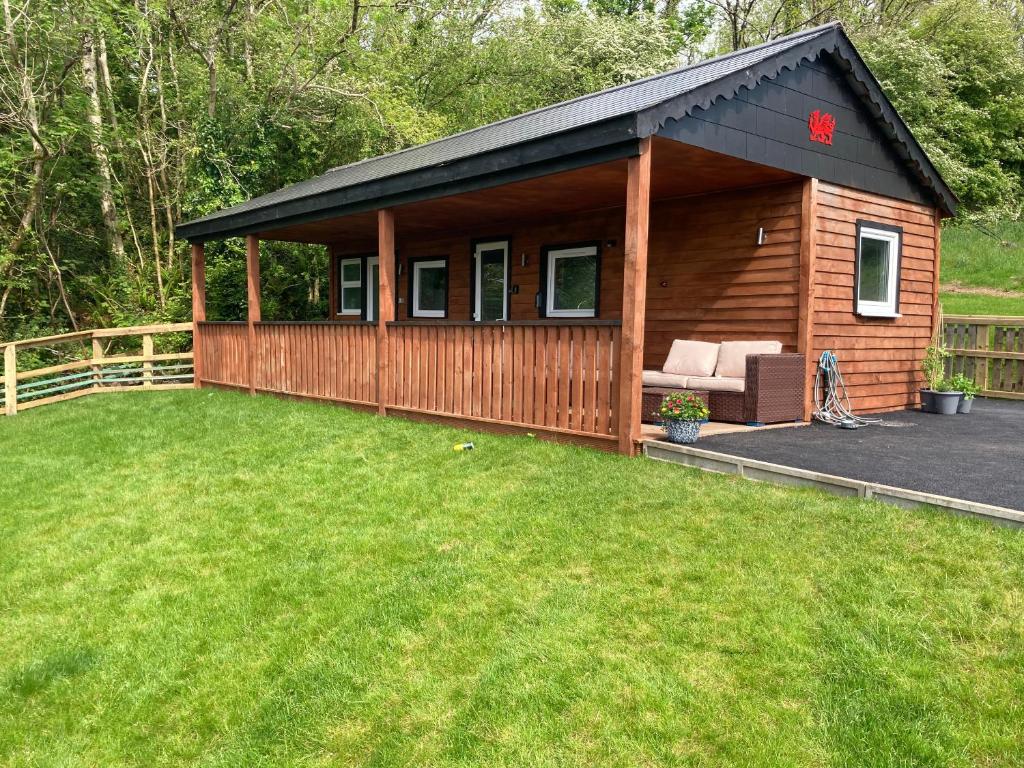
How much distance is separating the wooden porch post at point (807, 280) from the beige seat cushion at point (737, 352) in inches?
10.4

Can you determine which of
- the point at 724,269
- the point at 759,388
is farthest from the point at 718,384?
the point at 724,269

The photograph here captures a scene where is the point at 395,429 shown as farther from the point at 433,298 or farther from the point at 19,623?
the point at 433,298

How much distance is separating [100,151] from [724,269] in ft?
40.9

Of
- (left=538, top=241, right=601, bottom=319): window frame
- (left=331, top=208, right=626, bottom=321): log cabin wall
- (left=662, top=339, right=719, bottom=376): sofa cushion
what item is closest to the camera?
(left=662, top=339, right=719, bottom=376): sofa cushion

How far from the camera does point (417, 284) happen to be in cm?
1205

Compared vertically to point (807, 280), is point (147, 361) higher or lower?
lower

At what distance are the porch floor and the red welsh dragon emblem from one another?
9.34ft

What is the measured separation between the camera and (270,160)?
1648cm

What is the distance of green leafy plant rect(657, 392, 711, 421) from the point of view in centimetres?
554

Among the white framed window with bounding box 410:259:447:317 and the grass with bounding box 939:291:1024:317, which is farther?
the grass with bounding box 939:291:1024:317

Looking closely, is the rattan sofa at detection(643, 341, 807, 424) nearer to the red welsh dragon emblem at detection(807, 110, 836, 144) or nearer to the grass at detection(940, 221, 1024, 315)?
the red welsh dragon emblem at detection(807, 110, 836, 144)

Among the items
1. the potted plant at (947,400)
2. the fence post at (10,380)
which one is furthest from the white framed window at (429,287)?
the potted plant at (947,400)

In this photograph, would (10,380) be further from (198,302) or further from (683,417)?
(683,417)

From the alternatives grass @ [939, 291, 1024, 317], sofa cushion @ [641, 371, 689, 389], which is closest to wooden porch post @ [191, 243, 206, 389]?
sofa cushion @ [641, 371, 689, 389]
